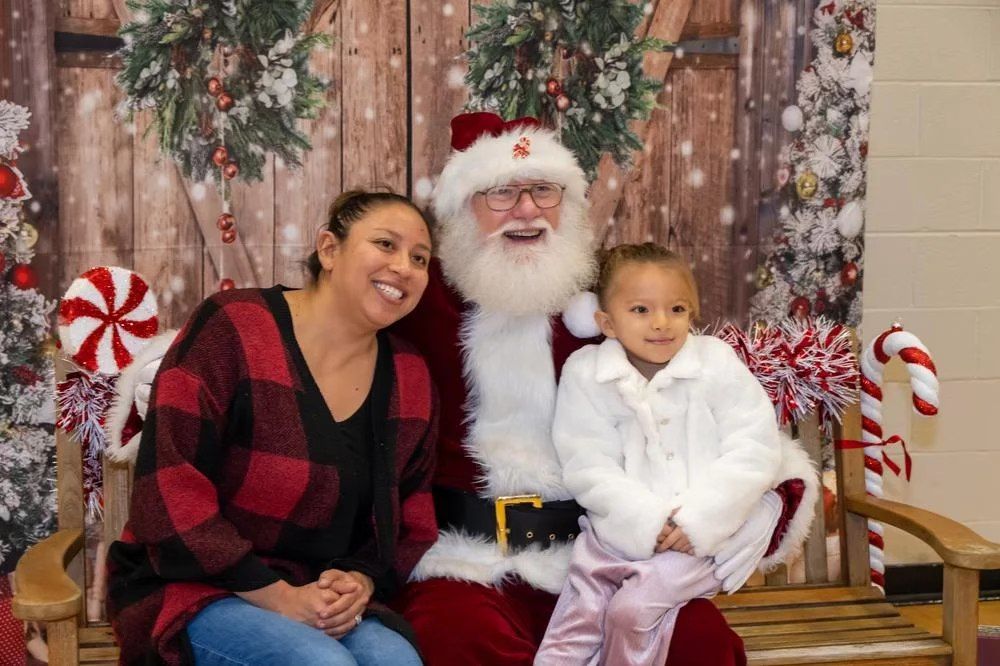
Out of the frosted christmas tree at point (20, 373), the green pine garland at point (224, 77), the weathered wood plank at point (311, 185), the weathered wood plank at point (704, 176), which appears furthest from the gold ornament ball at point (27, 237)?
the weathered wood plank at point (704, 176)

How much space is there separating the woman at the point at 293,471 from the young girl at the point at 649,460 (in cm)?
32

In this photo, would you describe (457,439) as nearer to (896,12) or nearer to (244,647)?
(244,647)

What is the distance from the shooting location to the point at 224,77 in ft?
8.27

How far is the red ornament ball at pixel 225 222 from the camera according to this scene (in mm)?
2568

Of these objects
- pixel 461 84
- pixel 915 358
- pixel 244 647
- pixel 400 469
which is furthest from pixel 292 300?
pixel 915 358

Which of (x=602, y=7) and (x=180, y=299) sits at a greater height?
(x=602, y=7)

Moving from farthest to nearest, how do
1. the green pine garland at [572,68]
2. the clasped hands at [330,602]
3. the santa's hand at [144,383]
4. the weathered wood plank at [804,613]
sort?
1. the green pine garland at [572,68]
2. the weathered wood plank at [804,613]
3. the santa's hand at [144,383]
4. the clasped hands at [330,602]

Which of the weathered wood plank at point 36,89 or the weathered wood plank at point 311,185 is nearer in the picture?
the weathered wood plank at point 36,89

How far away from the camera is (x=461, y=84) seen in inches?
104

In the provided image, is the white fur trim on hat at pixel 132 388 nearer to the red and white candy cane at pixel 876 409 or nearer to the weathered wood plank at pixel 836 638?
the weathered wood plank at pixel 836 638

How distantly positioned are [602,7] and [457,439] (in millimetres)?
1230

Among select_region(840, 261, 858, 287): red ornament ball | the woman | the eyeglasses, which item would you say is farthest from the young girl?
select_region(840, 261, 858, 287): red ornament ball

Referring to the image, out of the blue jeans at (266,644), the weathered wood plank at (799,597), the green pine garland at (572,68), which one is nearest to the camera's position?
the blue jeans at (266,644)

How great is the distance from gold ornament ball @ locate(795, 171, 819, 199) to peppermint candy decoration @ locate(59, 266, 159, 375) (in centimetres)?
172
